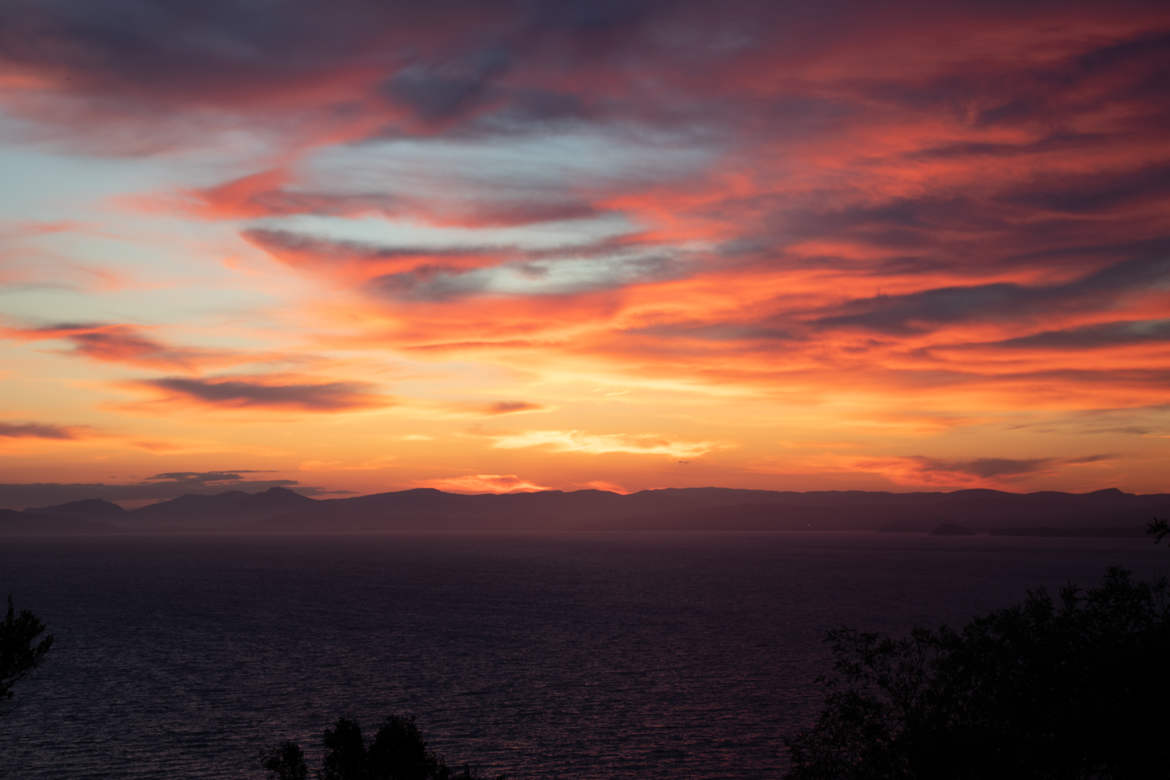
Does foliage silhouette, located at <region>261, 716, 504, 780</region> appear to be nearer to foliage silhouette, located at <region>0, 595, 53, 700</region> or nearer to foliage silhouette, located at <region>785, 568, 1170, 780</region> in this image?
foliage silhouette, located at <region>0, 595, 53, 700</region>

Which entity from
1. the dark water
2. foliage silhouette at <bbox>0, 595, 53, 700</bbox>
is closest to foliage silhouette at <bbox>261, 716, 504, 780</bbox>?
foliage silhouette at <bbox>0, 595, 53, 700</bbox>

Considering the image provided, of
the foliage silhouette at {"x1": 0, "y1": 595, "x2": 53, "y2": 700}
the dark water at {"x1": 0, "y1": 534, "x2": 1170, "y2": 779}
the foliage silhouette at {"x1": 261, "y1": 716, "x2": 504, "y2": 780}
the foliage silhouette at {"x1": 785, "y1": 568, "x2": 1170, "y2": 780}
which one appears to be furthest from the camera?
the dark water at {"x1": 0, "y1": 534, "x2": 1170, "y2": 779}

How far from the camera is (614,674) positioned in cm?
9788

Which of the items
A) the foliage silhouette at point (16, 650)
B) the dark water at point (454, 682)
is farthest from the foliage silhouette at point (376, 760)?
the dark water at point (454, 682)

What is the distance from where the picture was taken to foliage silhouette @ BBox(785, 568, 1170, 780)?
78.3 feet

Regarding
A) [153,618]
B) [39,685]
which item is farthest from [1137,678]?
[153,618]

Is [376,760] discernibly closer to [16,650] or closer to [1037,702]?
[16,650]

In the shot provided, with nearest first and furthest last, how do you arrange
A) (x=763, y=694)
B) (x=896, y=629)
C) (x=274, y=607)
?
(x=763, y=694)
(x=896, y=629)
(x=274, y=607)

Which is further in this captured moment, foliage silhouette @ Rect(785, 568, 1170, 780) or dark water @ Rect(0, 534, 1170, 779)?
dark water @ Rect(0, 534, 1170, 779)

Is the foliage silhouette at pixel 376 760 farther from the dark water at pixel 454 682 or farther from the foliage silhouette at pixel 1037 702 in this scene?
the dark water at pixel 454 682

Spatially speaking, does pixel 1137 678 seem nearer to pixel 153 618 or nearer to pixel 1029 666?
pixel 1029 666

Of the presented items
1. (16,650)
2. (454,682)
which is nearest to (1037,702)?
(16,650)

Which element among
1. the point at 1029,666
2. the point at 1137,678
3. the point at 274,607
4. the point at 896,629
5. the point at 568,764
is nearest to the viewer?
the point at 1137,678

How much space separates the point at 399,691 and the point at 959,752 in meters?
72.0
